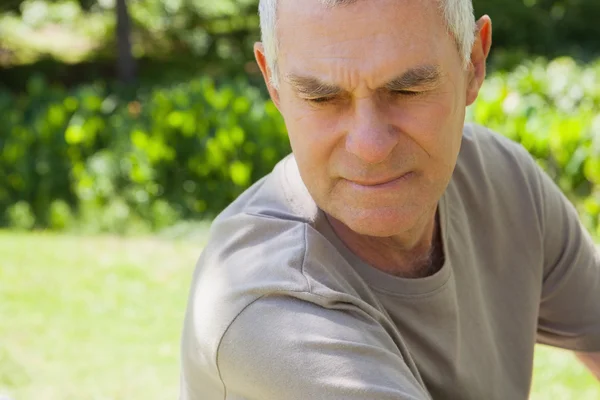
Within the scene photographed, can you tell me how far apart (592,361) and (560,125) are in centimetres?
399

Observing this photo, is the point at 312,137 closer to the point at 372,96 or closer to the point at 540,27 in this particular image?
the point at 372,96

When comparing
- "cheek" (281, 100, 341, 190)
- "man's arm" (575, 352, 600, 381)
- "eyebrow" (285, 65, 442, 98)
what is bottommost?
"man's arm" (575, 352, 600, 381)

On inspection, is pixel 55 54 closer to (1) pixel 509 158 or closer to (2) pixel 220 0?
(2) pixel 220 0

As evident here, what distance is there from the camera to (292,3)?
1.51 m

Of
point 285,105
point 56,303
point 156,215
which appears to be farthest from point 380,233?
point 156,215

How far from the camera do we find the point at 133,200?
21.5 ft

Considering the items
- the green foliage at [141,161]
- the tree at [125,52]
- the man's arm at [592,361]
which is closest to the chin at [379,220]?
the man's arm at [592,361]

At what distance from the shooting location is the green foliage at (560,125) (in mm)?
5902

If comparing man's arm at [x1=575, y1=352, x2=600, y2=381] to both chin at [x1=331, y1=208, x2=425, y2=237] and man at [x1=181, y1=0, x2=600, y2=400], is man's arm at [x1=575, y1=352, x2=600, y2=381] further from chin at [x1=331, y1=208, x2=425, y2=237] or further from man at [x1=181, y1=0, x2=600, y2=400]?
chin at [x1=331, y1=208, x2=425, y2=237]

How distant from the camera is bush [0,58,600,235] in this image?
6.05 m

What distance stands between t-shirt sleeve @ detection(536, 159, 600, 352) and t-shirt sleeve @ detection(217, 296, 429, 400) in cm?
71

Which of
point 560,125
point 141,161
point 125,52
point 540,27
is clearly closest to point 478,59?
point 560,125

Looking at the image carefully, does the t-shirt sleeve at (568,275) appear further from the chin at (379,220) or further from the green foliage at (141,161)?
the green foliage at (141,161)

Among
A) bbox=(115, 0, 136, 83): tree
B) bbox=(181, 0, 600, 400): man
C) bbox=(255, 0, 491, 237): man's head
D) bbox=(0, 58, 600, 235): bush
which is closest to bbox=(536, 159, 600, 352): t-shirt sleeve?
bbox=(181, 0, 600, 400): man
